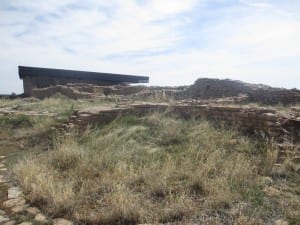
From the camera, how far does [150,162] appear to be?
4672mm

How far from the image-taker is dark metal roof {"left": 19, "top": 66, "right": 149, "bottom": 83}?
18.2m

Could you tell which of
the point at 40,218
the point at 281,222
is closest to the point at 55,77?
the point at 40,218

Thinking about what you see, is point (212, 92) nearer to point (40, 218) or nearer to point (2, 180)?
point (2, 180)

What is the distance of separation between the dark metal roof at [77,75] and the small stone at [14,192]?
593 inches

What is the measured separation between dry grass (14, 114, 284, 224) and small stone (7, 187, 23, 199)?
0.10 m

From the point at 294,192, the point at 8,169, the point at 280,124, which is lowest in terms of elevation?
the point at 8,169

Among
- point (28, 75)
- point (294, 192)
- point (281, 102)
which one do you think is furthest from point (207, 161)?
point (28, 75)

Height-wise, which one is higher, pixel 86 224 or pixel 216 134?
pixel 216 134

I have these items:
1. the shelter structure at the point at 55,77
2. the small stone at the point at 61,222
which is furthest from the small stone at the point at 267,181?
the shelter structure at the point at 55,77

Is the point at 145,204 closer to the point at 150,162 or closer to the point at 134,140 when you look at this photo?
the point at 150,162

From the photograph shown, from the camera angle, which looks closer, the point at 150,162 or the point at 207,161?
the point at 207,161

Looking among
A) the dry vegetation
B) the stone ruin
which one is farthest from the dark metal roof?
the dry vegetation

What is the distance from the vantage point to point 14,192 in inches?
159

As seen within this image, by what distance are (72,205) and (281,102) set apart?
8.65 meters
